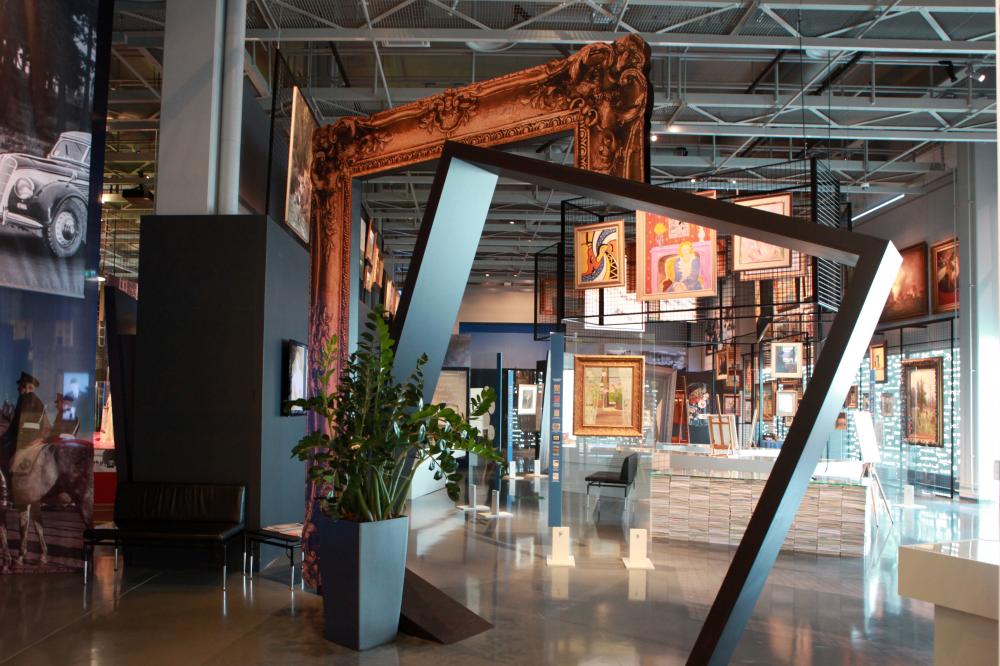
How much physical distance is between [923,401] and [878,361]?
164cm

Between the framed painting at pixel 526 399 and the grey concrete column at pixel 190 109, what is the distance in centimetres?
1114

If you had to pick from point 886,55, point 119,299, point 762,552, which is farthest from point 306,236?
point 886,55

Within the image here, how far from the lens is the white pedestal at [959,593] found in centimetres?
278

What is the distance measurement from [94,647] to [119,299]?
27.1ft

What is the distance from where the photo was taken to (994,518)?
11164mm

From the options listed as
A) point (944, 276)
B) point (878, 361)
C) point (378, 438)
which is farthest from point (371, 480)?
point (878, 361)

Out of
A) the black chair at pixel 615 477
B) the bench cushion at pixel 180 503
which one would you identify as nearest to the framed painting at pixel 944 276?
the black chair at pixel 615 477

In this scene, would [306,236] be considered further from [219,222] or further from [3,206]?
[3,206]

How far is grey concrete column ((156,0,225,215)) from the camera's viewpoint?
7.66 meters

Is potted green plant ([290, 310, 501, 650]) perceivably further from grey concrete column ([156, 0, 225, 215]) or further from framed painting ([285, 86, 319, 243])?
grey concrete column ([156, 0, 225, 215])

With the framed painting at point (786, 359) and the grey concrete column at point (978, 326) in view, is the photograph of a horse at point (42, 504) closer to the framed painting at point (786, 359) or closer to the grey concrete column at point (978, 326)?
the framed painting at point (786, 359)

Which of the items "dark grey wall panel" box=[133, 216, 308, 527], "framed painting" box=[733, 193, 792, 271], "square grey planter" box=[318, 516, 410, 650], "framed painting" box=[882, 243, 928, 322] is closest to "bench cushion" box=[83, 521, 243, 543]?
"dark grey wall panel" box=[133, 216, 308, 527]

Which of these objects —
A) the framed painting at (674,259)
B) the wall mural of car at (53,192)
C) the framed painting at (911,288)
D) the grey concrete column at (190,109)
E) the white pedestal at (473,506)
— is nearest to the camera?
the wall mural of car at (53,192)

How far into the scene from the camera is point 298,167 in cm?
810
